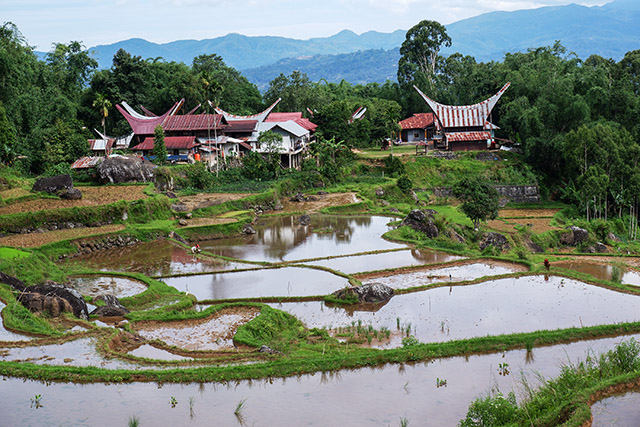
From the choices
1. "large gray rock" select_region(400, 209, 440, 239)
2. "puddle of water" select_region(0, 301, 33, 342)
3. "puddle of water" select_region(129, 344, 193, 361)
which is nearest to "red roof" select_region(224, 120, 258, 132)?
"large gray rock" select_region(400, 209, 440, 239)

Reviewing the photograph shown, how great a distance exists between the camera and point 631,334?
666 inches

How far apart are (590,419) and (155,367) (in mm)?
9613

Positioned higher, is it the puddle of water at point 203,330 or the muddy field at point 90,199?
the muddy field at point 90,199

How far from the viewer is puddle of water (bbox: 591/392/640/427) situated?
39.1 ft

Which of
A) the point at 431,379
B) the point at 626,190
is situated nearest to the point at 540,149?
the point at 626,190

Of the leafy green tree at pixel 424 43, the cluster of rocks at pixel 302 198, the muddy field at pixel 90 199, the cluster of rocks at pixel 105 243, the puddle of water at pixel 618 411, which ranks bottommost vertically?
the puddle of water at pixel 618 411

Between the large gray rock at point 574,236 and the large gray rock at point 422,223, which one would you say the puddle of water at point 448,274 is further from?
the large gray rock at point 574,236

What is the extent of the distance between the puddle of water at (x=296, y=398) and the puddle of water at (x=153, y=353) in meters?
1.99

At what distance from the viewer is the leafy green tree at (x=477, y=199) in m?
30.9

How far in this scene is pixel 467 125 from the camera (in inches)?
1949

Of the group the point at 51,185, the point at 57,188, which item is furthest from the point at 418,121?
the point at 51,185

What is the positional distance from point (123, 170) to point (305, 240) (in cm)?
1398

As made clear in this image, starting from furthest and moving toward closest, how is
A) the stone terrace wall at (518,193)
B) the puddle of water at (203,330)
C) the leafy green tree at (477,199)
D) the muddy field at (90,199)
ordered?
the stone terrace wall at (518,193) → the leafy green tree at (477,199) → the muddy field at (90,199) → the puddle of water at (203,330)

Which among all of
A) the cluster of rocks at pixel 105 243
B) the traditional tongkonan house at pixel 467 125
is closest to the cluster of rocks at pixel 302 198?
the cluster of rocks at pixel 105 243
